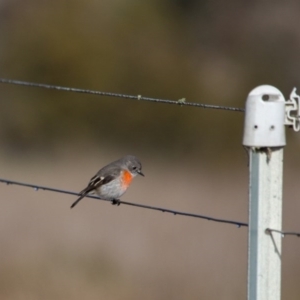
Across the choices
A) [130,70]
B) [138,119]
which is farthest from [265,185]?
[130,70]

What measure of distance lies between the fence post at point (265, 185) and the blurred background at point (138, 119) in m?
8.76

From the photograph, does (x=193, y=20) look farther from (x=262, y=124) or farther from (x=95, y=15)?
(x=262, y=124)

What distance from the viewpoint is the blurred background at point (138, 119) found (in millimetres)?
13336

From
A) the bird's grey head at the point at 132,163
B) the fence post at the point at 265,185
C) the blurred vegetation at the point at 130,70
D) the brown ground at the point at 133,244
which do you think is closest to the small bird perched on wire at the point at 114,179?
the bird's grey head at the point at 132,163

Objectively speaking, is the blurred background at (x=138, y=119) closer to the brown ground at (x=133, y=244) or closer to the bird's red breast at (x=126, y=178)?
the brown ground at (x=133, y=244)

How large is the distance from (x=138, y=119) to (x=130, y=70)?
119 cm

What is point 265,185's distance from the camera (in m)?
3.73

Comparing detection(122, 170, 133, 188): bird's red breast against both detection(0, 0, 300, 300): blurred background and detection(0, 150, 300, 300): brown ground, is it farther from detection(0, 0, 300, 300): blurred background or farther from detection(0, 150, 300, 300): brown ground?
detection(0, 0, 300, 300): blurred background

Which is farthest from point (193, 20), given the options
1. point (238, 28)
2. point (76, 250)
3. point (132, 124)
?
point (76, 250)

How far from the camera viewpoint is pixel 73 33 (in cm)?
1994

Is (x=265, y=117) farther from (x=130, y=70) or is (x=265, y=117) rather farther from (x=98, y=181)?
(x=130, y=70)

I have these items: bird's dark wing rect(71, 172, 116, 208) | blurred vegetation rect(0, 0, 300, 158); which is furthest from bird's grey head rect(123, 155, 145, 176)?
blurred vegetation rect(0, 0, 300, 158)

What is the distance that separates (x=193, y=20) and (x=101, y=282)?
39.8 feet

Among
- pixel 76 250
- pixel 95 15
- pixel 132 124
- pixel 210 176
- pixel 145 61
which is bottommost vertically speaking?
pixel 76 250
